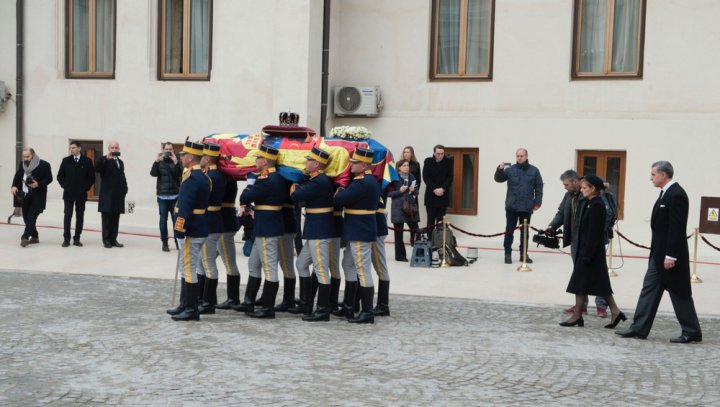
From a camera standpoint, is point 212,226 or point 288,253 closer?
point 212,226

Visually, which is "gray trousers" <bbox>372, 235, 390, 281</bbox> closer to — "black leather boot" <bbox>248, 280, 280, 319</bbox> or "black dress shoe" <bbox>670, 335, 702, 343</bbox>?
"black leather boot" <bbox>248, 280, 280, 319</bbox>

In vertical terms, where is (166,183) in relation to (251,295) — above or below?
above

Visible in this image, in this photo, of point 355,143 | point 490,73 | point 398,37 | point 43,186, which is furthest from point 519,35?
point 43,186

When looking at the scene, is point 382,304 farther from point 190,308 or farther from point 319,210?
point 190,308

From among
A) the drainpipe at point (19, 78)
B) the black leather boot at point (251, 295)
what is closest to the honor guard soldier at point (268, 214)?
the black leather boot at point (251, 295)

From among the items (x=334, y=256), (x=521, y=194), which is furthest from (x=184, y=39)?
(x=334, y=256)

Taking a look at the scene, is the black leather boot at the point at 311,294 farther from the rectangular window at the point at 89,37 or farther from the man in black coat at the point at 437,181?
the rectangular window at the point at 89,37

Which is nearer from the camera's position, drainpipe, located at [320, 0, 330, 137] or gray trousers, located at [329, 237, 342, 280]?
gray trousers, located at [329, 237, 342, 280]

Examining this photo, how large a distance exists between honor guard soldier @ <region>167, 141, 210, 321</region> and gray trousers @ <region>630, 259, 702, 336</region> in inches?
177

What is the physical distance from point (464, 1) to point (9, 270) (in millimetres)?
9626

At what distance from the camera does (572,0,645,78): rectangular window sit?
17594mm

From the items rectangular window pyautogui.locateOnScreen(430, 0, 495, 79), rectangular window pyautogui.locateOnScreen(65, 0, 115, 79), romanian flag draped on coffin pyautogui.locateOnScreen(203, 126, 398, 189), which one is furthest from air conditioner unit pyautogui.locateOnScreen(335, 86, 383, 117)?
romanian flag draped on coffin pyautogui.locateOnScreen(203, 126, 398, 189)

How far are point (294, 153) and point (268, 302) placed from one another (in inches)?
65.1

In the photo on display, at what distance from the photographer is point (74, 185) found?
16.6m
